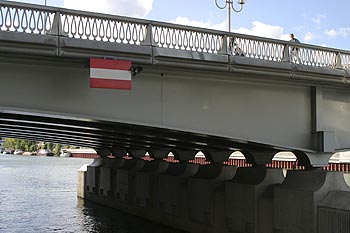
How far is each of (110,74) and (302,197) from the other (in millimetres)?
7364

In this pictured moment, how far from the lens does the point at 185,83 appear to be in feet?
44.6

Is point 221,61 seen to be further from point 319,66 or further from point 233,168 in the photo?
point 233,168

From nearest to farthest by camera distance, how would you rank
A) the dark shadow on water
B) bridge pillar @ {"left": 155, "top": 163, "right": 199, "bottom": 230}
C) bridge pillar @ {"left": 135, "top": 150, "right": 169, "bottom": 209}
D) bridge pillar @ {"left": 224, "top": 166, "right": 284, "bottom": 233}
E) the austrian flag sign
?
1. the austrian flag sign
2. bridge pillar @ {"left": 224, "top": 166, "right": 284, "bottom": 233}
3. bridge pillar @ {"left": 155, "top": 163, "right": 199, "bottom": 230}
4. the dark shadow on water
5. bridge pillar @ {"left": 135, "top": 150, "right": 169, "bottom": 209}

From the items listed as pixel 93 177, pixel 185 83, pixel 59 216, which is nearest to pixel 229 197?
pixel 185 83

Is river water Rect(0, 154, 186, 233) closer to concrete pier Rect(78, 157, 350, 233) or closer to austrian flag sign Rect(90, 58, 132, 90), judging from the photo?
concrete pier Rect(78, 157, 350, 233)

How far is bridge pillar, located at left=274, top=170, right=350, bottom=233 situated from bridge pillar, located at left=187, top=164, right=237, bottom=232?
3702mm

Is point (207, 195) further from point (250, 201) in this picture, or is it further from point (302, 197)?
point (302, 197)

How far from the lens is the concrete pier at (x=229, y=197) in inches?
592

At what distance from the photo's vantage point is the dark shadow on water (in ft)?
76.6

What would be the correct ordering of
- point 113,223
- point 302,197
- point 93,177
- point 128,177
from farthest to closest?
point 93,177 → point 128,177 → point 113,223 → point 302,197

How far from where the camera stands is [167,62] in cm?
1231

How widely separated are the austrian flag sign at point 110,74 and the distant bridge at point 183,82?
0.27 meters

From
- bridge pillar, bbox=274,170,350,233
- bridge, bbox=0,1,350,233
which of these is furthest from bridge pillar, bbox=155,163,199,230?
bridge pillar, bbox=274,170,350,233

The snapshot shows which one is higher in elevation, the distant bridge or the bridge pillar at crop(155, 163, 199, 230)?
the distant bridge
